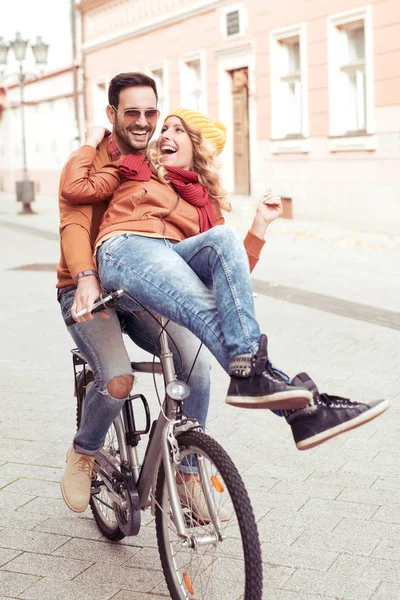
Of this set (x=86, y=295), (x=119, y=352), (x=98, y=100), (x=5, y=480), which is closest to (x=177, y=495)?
(x=119, y=352)

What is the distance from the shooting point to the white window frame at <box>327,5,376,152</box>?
689 inches

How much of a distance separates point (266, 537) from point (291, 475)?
31.7 inches

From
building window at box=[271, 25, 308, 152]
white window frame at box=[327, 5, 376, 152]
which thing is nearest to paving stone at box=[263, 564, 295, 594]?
white window frame at box=[327, 5, 376, 152]

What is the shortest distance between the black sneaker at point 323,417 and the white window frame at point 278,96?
16.9 meters

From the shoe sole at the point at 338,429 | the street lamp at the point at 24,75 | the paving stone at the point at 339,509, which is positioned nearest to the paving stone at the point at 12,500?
the paving stone at the point at 339,509

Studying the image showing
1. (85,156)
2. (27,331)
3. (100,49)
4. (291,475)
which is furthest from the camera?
(100,49)

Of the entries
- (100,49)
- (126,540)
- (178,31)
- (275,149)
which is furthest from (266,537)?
(100,49)

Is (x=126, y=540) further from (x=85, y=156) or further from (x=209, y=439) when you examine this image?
(x=85, y=156)

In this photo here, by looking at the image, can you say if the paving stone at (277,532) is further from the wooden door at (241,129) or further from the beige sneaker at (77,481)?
the wooden door at (241,129)

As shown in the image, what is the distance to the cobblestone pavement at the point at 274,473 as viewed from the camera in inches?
143

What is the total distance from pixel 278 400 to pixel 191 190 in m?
0.95

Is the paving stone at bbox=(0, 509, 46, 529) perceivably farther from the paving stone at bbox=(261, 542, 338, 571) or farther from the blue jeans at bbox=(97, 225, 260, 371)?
the blue jeans at bbox=(97, 225, 260, 371)

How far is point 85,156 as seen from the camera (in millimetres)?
3648

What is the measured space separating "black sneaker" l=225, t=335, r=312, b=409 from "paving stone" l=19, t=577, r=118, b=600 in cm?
98
